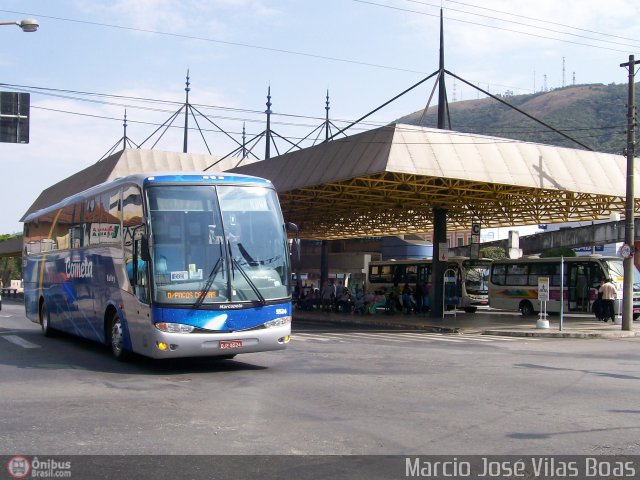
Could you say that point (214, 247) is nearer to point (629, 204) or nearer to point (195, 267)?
point (195, 267)

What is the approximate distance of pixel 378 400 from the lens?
32.3 ft

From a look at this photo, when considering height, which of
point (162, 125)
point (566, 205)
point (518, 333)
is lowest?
point (518, 333)

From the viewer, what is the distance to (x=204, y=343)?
11.9 m

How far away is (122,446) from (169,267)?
5.16 m

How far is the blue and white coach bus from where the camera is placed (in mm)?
11859

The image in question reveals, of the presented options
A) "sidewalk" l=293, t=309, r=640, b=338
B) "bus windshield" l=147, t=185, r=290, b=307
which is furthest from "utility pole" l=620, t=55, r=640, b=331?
"bus windshield" l=147, t=185, r=290, b=307

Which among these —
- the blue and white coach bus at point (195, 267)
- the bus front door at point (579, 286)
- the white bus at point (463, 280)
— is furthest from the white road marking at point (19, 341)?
the white bus at point (463, 280)

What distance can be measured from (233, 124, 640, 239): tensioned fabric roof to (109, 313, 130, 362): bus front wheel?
1140 centimetres

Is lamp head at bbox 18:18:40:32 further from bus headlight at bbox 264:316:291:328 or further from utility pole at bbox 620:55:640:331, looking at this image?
utility pole at bbox 620:55:640:331

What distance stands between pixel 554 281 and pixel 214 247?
84.1ft

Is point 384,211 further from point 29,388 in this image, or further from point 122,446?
point 122,446

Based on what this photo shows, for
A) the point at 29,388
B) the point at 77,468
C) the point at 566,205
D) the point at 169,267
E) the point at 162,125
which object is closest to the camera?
the point at 77,468

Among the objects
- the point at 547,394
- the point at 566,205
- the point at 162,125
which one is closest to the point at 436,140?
the point at 566,205

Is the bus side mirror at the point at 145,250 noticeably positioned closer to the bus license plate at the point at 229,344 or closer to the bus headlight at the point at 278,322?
the bus license plate at the point at 229,344
